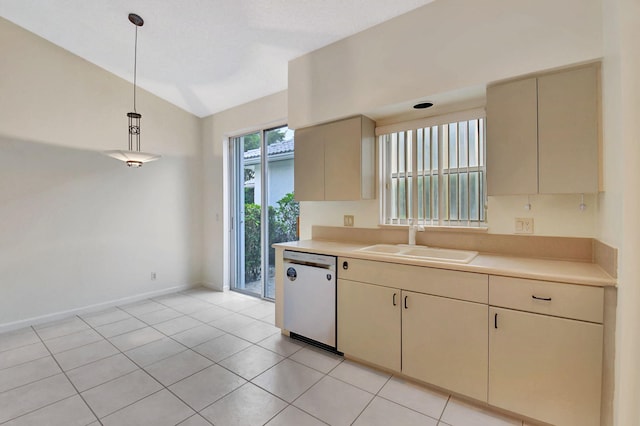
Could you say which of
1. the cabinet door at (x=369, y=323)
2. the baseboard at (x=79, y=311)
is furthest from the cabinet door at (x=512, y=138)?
the baseboard at (x=79, y=311)

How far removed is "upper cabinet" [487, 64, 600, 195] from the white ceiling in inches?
42.9

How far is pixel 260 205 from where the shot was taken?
4180mm

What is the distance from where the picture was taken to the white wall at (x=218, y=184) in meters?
4.26

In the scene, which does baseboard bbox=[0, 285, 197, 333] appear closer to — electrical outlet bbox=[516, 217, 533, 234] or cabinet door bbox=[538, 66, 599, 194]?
electrical outlet bbox=[516, 217, 533, 234]

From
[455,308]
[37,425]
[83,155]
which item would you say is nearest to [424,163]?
[455,308]

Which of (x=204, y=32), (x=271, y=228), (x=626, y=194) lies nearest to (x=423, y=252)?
(x=626, y=194)

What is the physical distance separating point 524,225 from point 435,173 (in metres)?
0.80

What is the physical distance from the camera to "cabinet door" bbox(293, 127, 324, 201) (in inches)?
117

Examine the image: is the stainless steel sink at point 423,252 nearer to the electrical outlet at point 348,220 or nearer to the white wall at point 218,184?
the electrical outlet at point 348,220

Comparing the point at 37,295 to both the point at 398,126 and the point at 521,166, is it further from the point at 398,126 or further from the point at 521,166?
the point at 521,166

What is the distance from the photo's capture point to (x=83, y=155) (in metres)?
3.55

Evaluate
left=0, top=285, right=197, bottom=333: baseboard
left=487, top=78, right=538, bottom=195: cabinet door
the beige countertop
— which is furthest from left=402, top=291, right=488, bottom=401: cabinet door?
left=0, top=285, right=197, bottom=333: baseboard

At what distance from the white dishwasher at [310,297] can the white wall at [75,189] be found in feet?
8.32

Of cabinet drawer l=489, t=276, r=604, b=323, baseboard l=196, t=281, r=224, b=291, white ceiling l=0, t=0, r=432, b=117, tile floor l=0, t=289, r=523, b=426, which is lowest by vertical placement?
tile floor l=0, t=289, r=523, b=426
